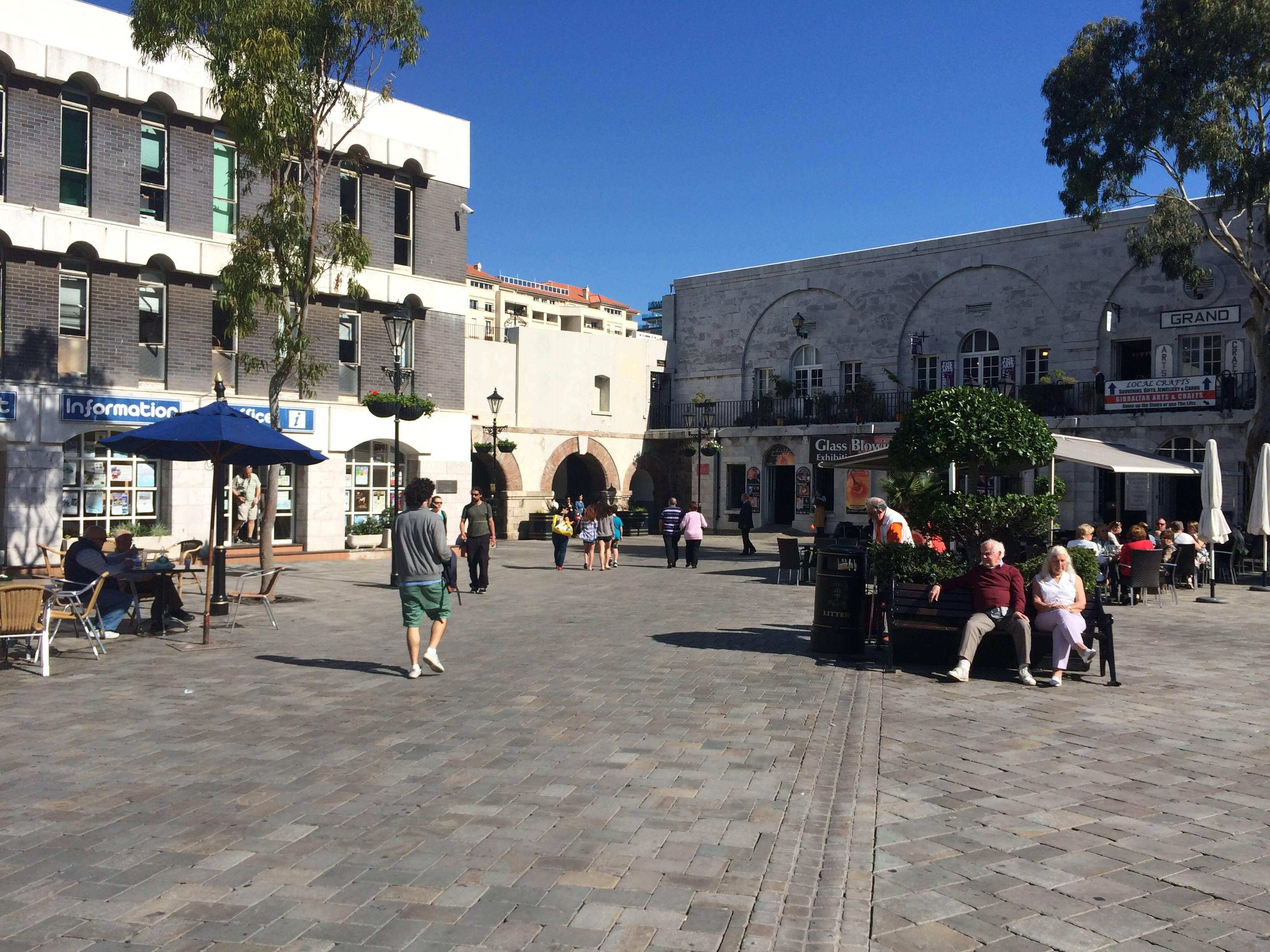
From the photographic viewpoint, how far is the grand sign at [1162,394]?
90.9ft

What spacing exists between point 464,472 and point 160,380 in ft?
24.7

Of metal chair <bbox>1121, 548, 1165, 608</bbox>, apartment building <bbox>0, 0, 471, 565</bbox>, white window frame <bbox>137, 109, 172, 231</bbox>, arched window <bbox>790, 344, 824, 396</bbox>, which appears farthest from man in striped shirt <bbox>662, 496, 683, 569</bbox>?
arched window <bbox>790, 344, 824, 396</bbox>

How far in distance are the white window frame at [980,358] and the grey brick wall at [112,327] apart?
23.4 m

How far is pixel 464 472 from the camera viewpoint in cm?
2566

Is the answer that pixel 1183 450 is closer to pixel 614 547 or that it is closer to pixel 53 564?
pixel 614 547

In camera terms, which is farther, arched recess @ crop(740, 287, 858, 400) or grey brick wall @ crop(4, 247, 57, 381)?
arched recess @ crop(740, 287, 858, 400)

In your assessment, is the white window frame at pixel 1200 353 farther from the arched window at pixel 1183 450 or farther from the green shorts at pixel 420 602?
the green shorts at pixel 420 602

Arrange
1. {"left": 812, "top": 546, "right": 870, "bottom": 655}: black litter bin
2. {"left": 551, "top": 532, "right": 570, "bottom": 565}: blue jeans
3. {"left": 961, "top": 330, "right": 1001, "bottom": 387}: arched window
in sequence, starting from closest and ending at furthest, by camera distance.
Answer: {"left": 812, "top": 546, "right": 870, "bottom": 655}: black litter bin → {"left": 551, "top": 532, "right": 570, "bottom": 565}: blue jeans → {"left": 961, "top": 330, "right": 1001, "bottom": 387}: arched window

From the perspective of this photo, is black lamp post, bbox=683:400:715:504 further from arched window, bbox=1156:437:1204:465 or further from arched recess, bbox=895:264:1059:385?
arched window, bbox=1156:437:1204:465

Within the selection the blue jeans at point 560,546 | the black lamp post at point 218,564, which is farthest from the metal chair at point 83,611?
the blue jeans at point 560,546

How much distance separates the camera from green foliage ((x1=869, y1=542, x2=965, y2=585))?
9.97 metres

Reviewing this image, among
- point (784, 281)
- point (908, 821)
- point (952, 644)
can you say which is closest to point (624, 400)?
point (784, 281)

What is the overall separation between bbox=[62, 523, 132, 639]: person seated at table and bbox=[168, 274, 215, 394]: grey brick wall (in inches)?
387

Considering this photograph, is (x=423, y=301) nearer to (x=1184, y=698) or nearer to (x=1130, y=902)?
(x=1184, y=698)
